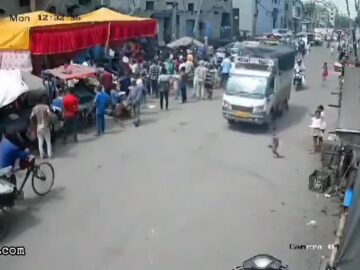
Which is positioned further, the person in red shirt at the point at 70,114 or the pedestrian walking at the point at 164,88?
the pedestrian walking at the point at 164,88

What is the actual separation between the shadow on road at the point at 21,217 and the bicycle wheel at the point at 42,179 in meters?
0.14

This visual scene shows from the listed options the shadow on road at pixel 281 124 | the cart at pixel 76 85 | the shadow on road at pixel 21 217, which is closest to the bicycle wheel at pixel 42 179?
the shadow on road at pixel 21 217

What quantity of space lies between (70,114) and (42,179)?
5.18 m

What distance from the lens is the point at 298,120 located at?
2128 cm

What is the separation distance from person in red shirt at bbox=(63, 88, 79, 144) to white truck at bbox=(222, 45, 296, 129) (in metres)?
5.21

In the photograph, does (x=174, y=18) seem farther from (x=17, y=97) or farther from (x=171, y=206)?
(x=171, y=206)

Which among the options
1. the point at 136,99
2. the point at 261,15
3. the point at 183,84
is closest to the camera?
the point at 136,99

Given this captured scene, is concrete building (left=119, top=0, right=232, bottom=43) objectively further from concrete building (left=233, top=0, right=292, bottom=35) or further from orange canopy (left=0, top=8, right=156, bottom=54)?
orange canopy (left=0, top=8, right=156, bottom=54)

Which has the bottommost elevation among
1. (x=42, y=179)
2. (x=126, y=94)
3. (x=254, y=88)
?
(x=42, y=179)

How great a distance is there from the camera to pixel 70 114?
16.8m

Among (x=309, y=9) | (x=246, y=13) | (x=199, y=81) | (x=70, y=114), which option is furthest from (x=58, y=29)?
(x=309, y=9)

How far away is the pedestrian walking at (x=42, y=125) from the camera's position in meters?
14.3

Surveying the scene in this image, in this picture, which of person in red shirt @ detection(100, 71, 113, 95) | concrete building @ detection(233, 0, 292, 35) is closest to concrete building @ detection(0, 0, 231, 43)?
concrete building @ detection(233, 0, 292, 35)

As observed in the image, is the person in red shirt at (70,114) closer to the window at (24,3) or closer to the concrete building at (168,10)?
the concrete building at (168,10)
